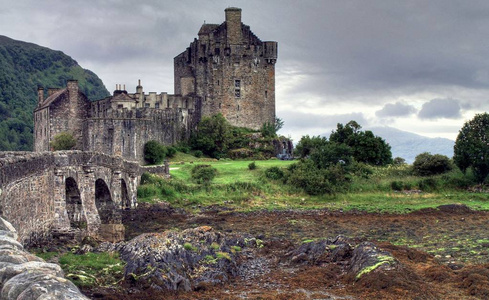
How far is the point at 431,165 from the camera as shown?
49250 millimetres

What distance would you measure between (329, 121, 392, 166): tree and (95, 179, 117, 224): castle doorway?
24004mm

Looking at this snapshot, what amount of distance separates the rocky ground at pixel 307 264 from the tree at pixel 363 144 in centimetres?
1907

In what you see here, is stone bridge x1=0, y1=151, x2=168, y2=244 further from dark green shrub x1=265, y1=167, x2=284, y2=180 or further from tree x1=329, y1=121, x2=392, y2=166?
tree x1=329, y1=121, x2=392, y2=166

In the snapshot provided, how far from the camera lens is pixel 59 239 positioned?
23453 mm

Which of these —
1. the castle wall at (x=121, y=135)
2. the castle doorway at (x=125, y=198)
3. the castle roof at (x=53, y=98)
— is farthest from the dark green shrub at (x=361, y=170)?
the castle roof at (x=53, y=98)

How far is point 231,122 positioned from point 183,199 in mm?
29400

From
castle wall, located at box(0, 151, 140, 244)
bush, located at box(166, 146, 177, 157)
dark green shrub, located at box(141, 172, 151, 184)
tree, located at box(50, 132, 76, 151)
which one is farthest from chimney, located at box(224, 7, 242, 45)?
castle wall, located at box(0, 151, 140, 244)

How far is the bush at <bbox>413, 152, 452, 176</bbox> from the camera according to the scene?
161 feet

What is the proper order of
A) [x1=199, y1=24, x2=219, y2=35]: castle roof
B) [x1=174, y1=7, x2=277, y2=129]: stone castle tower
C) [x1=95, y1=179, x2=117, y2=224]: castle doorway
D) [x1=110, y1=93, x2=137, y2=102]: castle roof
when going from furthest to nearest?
[x1=199, y1=24, x2=219, y2=35]: castle roof < [x1=174, y1=7, x2=277, y2=129]: stone castle tower < [x1=110, y1=93, x2=137, y2=102]: castle roof < [x1=95, y1=179, x2=117, y2=224]: castle doorway

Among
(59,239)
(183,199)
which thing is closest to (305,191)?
(183,199)

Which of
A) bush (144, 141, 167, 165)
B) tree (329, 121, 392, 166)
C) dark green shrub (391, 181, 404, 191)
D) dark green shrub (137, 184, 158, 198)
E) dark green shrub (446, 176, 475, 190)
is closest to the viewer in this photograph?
dark green shrub (137, 184, 158, 198)

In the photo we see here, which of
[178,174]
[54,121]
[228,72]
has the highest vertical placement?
[228,72]

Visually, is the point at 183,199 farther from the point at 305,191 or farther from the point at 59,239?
the point at 59,239

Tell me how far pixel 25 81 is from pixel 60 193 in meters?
101
